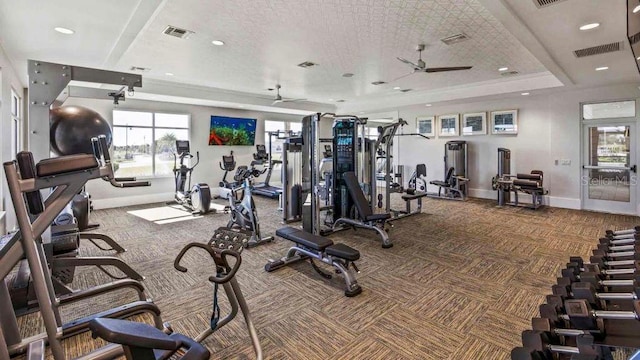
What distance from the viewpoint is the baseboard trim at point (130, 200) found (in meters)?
7.43

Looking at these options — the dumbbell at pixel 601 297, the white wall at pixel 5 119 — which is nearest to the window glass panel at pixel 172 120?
the white wall at pixel 5 119

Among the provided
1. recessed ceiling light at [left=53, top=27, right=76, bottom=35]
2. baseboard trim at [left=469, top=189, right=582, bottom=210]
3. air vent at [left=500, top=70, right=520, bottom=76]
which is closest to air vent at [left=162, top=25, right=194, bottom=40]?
recessed ceiling light at [left=53, top=27, right=76, bottom=35]

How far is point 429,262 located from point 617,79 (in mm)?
5460

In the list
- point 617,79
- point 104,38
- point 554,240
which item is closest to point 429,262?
point 554,240

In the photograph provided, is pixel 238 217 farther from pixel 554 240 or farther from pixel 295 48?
pixel 554 240

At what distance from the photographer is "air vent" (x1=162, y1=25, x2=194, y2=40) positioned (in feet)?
13.0

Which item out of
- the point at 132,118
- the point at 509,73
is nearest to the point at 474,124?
the point at 509,73

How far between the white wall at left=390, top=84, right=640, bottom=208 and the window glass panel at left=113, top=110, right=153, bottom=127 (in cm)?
731

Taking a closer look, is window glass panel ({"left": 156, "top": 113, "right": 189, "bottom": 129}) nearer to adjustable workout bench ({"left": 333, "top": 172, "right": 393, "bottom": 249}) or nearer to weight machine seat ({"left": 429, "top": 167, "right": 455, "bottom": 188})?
adjustable workout bench ({"left": 333, "top": 172, "right": 393, "bottom": 249})

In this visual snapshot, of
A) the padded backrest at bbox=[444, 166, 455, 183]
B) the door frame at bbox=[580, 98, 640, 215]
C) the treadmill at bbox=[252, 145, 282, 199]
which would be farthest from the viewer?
the padded backrest at bbox=[444, 166, 455, 183]

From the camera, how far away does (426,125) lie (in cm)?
952

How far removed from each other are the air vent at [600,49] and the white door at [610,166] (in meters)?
3.29

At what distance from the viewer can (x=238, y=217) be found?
16.7ft

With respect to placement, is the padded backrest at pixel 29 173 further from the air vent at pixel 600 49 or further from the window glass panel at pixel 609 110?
the window glass panel at pixel 609 110
